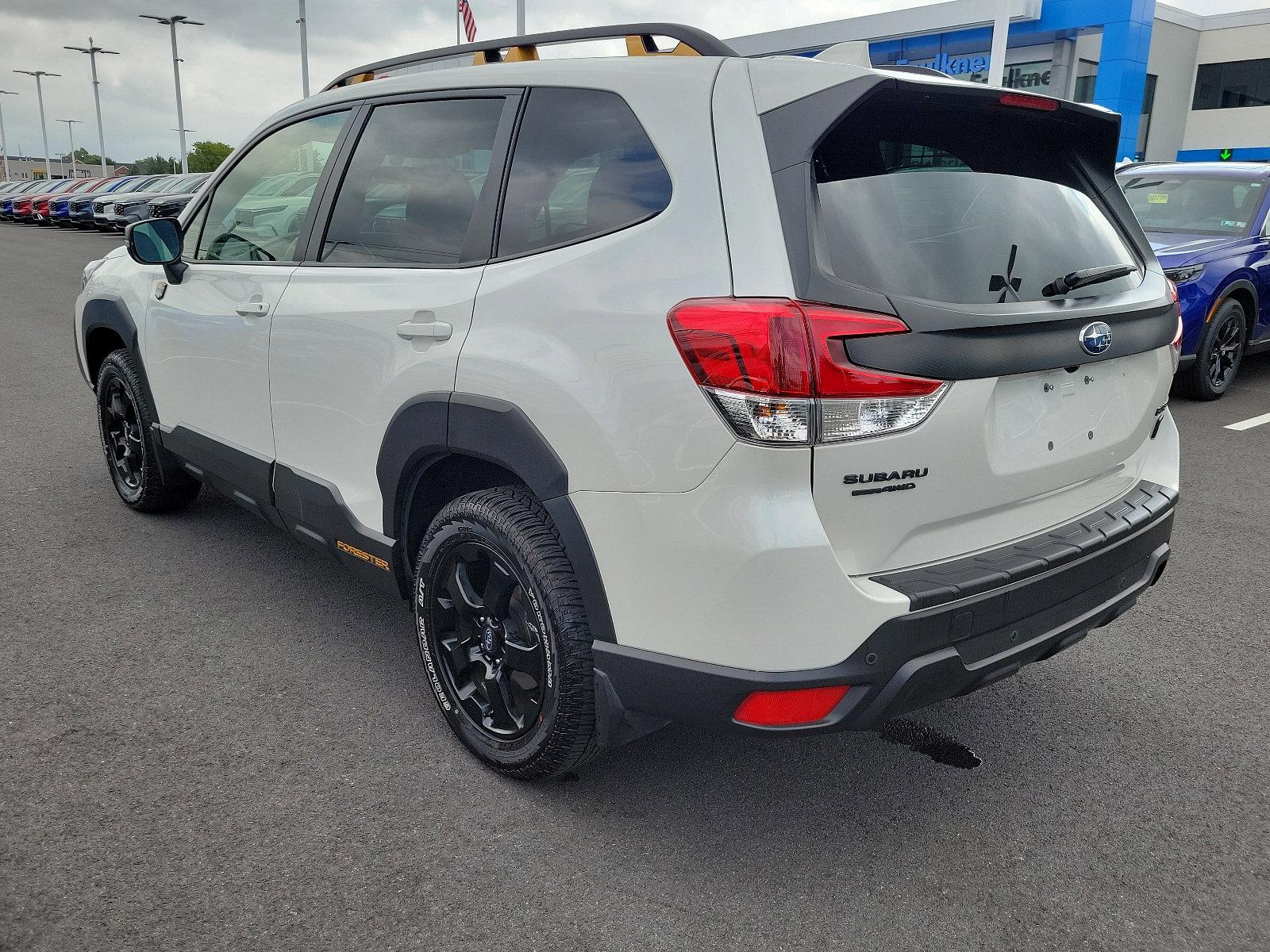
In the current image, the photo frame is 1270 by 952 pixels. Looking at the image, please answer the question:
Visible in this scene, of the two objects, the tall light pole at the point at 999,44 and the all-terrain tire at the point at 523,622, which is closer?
the all-terrain tire at the point at 523,622

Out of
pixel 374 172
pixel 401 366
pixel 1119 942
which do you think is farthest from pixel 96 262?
pixel 1119 942

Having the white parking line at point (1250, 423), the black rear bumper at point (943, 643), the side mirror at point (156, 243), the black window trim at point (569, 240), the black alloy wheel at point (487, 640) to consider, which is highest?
the black window trim at point (569, 240)

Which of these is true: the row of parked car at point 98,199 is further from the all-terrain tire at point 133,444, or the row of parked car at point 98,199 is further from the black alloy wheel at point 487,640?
the black alloy wheel at point 487,640

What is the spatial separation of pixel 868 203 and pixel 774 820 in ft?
5.00

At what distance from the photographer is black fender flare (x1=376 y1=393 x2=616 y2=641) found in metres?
2.35

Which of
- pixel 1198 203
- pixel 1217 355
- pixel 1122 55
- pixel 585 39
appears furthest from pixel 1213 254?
pixel 1122 55

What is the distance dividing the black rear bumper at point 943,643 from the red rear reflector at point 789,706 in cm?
2

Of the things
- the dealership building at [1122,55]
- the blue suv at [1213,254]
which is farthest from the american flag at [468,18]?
the blue suv at [1213,254]

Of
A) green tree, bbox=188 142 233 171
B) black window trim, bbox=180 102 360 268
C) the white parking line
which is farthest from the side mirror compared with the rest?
green tree, bbox=188 142 233 171

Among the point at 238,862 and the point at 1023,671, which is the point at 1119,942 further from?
the point at 238,862

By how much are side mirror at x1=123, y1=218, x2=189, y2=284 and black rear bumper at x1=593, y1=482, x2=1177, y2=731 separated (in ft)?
8.72

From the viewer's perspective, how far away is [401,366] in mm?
2811

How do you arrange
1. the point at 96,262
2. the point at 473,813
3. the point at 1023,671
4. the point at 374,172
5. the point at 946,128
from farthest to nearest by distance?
the point at 96,262 → the point at 1023,671 → the point at 374,172 → the point at 473,813 → the point at 946,128

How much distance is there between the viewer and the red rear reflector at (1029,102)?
2.45 m
